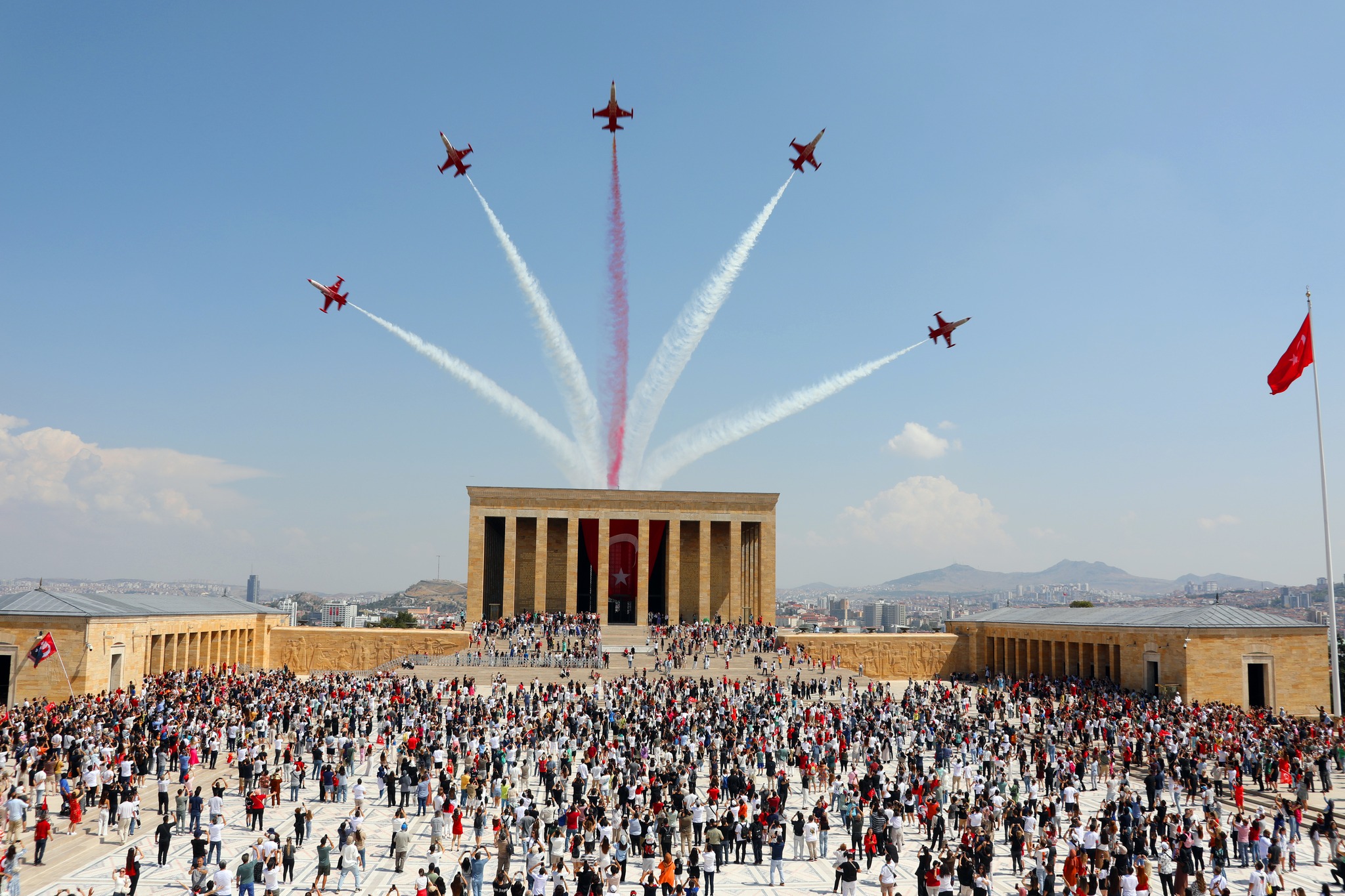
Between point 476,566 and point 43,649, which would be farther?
point 476,566

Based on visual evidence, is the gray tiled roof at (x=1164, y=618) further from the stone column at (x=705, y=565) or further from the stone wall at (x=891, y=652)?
the stone column at (x=705, y=565)

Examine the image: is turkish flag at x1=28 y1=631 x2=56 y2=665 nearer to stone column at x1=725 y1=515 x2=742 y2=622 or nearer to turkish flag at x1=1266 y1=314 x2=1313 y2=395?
stone column at x1=725 y1=515 x2=742 y2=622

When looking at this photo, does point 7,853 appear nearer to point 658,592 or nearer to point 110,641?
point 110,641

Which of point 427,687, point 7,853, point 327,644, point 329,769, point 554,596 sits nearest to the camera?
point 7,853

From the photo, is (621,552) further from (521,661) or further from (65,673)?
(65,673)

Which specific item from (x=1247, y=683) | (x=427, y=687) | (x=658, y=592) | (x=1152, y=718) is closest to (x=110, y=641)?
(x=427, y=687)

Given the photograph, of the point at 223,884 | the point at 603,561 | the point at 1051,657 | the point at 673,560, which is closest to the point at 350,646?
the point at 603,561
